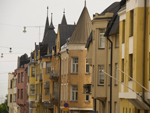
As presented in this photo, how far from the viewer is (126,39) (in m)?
31.8

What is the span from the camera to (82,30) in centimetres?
5569

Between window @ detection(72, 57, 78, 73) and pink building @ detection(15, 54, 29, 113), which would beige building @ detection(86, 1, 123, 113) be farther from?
pink building @ detection(15, 54, 29, 113)

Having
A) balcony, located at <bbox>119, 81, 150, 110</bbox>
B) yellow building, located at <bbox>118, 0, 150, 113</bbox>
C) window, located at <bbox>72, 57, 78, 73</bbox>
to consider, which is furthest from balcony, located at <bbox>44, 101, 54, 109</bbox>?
balcony, located at <bbox>119, 81, 150, 110</bbox>

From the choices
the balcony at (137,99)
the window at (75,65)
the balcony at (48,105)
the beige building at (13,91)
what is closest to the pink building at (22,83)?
the beige building at (13,91)

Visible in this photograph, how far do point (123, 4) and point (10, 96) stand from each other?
248ft

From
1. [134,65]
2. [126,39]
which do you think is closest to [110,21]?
[126,39]

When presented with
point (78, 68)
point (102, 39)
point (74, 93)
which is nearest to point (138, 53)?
→ point (102, 39)

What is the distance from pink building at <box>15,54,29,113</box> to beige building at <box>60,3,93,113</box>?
113 ft

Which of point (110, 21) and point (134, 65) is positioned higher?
point (110, 21)

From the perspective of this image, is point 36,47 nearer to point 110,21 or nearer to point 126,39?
point 110,21

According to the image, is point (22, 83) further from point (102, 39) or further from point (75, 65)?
point (102, 39)

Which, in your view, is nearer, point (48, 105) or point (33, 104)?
point (48, 105)

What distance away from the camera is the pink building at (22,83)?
9219 cm

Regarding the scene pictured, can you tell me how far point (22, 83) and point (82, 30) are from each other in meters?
40.0
